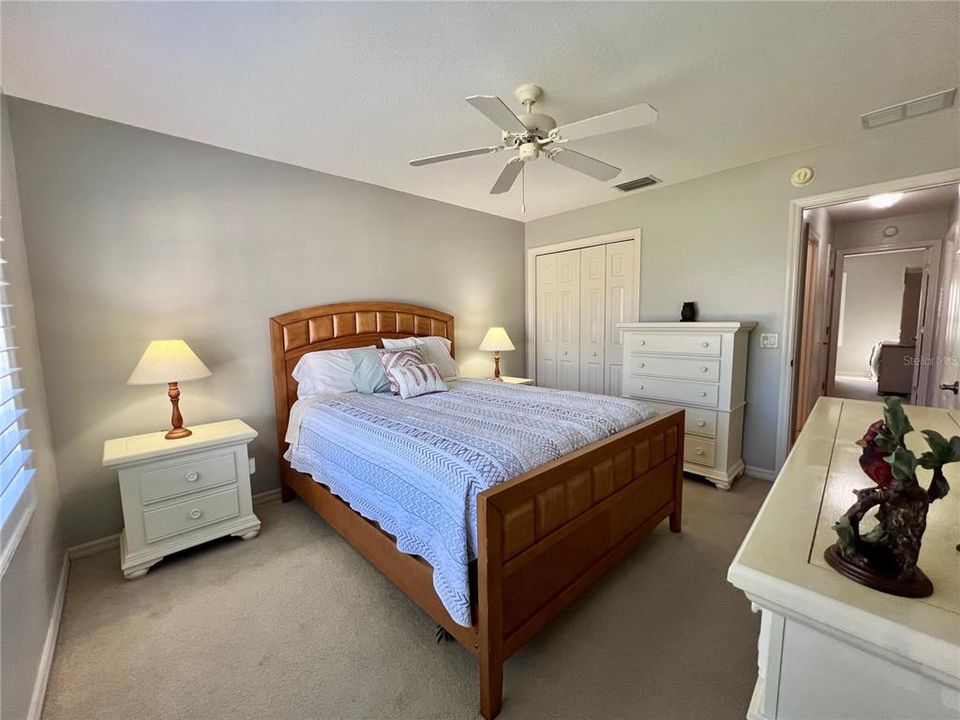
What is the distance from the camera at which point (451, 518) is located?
1386 millimetres

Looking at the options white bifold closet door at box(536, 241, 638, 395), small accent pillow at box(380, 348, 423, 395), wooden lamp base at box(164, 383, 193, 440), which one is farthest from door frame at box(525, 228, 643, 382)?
wooden lamp base at box(164, 383, 193, 440)

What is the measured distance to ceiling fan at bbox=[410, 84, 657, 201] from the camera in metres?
1.62

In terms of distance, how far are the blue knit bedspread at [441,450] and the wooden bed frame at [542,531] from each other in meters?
0.08

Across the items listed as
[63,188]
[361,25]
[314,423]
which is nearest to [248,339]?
[314,423]

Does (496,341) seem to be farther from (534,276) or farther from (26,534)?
(26,534)

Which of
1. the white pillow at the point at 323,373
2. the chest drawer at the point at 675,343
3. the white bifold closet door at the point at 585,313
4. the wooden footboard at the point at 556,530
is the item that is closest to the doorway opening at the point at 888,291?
the chest drawer at the point at 675,343

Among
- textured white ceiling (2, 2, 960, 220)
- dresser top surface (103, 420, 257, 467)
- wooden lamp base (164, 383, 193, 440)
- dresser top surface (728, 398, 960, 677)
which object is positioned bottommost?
dresser top surface (103, 420, 257, 467)

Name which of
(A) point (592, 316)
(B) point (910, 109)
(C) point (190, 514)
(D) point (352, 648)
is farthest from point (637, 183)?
(C) point (190, 514)

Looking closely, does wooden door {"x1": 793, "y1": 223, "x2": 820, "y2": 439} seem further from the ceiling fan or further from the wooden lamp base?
the wooden lamp base

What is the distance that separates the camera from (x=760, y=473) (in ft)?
10.6

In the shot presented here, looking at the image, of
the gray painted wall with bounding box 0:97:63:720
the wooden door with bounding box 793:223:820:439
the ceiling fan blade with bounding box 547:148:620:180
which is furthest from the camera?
the wooden door with bounding box 793:223:820:439

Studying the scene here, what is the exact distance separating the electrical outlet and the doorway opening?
11 centimetres

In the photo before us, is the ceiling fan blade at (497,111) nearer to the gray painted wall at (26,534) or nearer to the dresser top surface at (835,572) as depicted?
the dresser top surface at (835,572)

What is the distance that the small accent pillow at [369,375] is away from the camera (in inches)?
111
